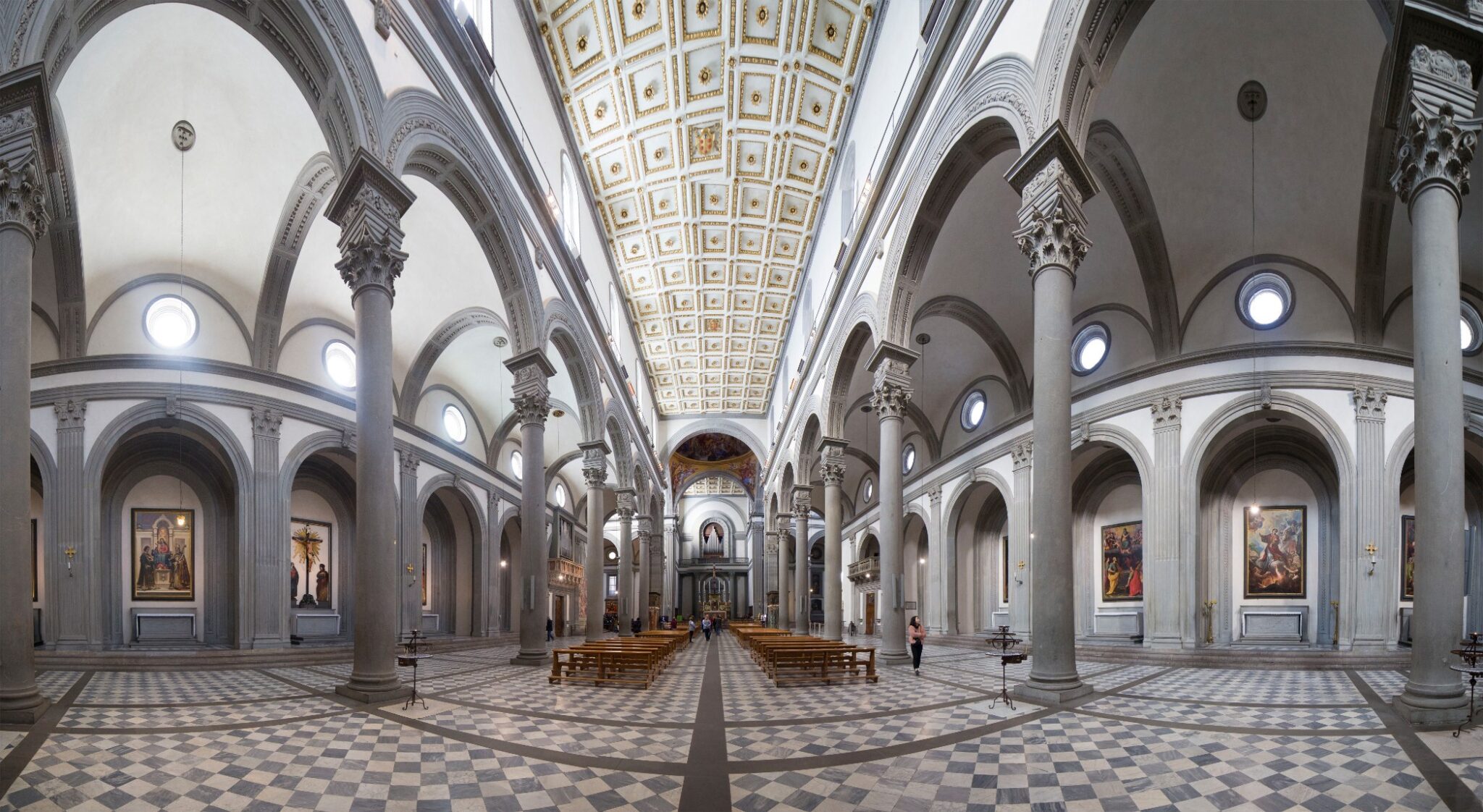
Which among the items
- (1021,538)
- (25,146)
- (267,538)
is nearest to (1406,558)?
(1021,538)

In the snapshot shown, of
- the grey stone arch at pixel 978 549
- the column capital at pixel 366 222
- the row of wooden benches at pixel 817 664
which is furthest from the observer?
the grey stone arch at pixel 978 549

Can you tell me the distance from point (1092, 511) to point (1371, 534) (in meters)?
6.32

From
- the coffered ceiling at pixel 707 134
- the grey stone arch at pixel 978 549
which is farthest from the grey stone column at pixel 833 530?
the coffered ceiling at pixel 707 134

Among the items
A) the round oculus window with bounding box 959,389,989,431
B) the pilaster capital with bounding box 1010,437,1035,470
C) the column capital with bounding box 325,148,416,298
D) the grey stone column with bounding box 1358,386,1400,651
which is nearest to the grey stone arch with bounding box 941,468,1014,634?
the round oculus window with bounding box 959,389,989,431

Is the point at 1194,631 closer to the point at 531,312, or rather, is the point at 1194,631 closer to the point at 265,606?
the point at 531,312

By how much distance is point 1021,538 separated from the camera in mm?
19953

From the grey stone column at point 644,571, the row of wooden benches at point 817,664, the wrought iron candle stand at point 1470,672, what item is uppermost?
the wrought iron candle stand at point 1470,672

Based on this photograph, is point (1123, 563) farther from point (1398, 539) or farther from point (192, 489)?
point (192, 489)

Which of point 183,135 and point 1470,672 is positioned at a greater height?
point 183,135

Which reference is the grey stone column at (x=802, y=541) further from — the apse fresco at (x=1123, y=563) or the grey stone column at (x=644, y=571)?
the apse fresco at (x=1123, y=563)

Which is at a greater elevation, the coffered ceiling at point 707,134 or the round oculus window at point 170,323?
the coffered ceiling at point 707,134

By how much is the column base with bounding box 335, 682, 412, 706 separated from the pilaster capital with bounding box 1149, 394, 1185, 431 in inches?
594

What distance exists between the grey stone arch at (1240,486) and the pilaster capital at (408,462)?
19.4m

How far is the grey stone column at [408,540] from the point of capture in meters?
21.5
